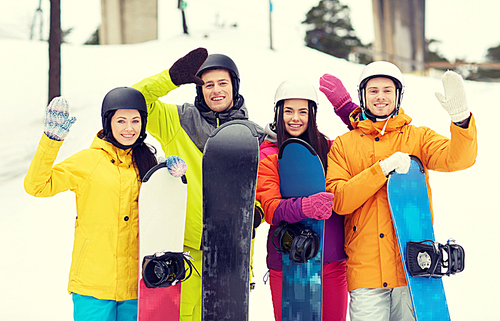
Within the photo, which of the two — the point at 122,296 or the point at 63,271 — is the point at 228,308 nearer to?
the point at 122,296

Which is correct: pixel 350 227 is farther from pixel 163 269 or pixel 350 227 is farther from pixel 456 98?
pixel 163 269

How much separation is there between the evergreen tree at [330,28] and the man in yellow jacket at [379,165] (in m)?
21.7

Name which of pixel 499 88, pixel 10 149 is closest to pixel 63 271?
pixel 10 149

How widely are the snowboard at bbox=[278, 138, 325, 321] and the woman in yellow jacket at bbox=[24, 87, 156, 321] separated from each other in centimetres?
79

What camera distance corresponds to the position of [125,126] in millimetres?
2416

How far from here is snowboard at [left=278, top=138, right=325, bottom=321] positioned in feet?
7.82

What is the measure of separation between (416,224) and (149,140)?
586 cm

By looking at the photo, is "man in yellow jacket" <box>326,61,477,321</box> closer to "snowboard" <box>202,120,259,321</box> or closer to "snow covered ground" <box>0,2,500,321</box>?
"snowboard" <box>202,120,259,321</box>

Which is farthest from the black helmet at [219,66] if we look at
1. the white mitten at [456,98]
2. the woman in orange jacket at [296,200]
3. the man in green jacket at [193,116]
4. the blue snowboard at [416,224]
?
the white mitten at [456,98]

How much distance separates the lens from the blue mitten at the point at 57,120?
7.04 ft

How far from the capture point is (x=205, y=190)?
2.36m

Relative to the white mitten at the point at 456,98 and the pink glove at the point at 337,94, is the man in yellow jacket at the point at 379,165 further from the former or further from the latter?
the pink glove at the point at 337,94

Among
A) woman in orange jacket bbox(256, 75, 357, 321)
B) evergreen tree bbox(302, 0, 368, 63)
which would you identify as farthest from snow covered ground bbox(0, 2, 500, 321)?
evergreen tree bbox(302, 0, 368, 63)

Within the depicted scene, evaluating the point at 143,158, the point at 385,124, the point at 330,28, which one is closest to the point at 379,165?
the point at 385,124
